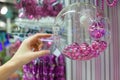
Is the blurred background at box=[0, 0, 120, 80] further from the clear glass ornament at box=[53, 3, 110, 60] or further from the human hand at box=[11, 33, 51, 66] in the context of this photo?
the human hand at box=[11, 33, 51, 66]

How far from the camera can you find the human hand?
1188 mm

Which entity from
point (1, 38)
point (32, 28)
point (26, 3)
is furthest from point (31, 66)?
point (1, 38)

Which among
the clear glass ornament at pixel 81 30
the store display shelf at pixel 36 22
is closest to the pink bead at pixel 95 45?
the clear glass ornament at pixel 81 30

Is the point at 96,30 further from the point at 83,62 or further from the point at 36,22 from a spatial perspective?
the point at 83,62

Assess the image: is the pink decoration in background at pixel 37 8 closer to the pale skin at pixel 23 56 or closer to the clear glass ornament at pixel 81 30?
the clear glass ornament at pixel 81 30

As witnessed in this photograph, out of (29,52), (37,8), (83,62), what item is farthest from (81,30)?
(83,62)

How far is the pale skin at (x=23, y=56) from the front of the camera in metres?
1.12

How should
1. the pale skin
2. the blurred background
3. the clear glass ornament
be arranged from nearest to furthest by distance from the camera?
the pale skin, the clear glass ornament, the blurred background

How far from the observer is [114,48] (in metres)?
2.26

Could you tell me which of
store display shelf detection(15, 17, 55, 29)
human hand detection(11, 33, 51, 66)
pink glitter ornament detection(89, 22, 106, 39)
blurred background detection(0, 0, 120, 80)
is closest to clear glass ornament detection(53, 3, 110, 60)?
pink glitter ornament detection(89, 22, 106, 39)

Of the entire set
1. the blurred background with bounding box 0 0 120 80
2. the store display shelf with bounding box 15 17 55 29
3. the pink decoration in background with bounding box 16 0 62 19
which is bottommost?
the blurred background with bounding box 0 0 120 80

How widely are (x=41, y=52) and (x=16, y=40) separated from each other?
132cm

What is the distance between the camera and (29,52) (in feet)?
4.03

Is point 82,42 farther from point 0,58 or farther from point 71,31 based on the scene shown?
point 0,58
